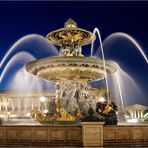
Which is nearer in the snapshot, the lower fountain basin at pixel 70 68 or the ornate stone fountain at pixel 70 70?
the lower fountain basin at pixel 70 68

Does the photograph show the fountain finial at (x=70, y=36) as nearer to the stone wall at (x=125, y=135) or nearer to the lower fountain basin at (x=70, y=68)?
the lower fountain basin at (x=70, y=68)

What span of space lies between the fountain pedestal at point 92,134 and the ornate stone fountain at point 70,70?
16.1 feet

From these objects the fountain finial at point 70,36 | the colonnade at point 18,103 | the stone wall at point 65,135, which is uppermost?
the fountain finial at point 70,36

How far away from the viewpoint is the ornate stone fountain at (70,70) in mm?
19094

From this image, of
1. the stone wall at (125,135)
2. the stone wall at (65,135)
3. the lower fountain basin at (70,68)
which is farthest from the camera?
the lower fountain basin at (70,68)

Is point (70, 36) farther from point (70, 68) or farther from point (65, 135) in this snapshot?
point (65, 135)

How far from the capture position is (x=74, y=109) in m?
20.2

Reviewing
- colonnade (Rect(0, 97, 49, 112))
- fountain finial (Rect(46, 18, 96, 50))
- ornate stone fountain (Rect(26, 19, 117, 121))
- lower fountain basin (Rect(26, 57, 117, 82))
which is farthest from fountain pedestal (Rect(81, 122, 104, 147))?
colonnade (Rect(0, 97, 49, 112))

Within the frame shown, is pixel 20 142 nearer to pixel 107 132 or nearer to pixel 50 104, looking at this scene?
pixel 107 132

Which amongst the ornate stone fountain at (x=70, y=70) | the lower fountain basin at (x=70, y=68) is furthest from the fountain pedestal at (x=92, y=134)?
the lower fountain basin at (x=70, y=68)

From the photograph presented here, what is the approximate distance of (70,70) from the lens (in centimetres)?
1980

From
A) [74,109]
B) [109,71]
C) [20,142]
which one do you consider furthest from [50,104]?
[20,142]

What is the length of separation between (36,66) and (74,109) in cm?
345

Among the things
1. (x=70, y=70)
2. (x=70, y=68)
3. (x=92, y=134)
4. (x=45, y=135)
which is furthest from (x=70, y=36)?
(x=92, y=134)
